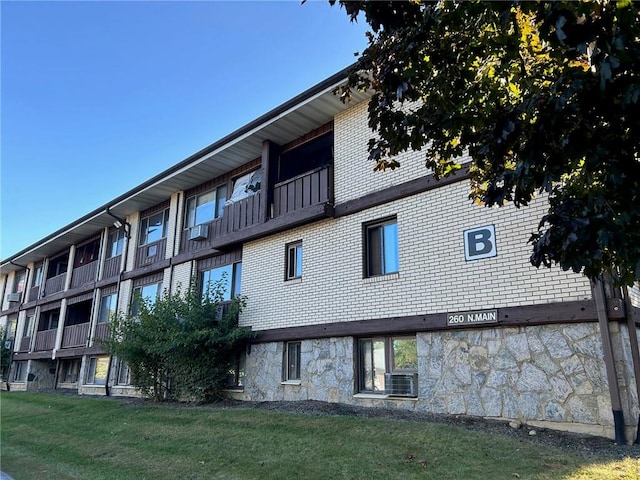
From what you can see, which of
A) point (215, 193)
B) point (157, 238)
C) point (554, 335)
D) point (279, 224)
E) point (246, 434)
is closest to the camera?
point (554, 335)

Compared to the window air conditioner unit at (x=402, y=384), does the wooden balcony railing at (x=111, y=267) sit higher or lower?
higher

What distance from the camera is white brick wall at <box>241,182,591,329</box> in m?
8.16

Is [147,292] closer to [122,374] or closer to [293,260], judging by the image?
[122,374]

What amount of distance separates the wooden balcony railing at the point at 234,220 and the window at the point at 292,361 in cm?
350

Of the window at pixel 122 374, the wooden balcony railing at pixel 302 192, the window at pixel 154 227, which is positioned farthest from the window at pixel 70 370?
the wooden balcony railing at pixel 302 192

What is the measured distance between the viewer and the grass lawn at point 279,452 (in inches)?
219

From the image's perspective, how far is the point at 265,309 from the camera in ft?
41.8

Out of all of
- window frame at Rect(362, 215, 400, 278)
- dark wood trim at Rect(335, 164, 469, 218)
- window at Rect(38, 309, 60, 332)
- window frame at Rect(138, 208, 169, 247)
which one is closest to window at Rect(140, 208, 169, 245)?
window frame at Rect(138, 208, 169, 247)

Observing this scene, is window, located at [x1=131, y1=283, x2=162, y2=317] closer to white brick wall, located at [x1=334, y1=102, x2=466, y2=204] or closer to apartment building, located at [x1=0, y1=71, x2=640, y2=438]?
apartment building, located at [x1=0, y1=71, x2=640, y2=438]

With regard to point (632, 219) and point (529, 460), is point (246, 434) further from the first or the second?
point (632, 219)

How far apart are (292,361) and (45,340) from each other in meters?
18.3

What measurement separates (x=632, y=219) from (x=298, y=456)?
16.5ft

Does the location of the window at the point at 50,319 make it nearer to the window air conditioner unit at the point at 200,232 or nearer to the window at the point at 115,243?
the window at the point at 115,243

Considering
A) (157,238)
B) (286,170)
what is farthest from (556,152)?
(157,238)
